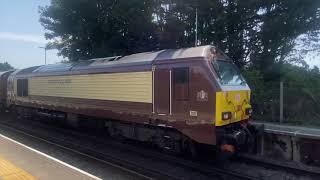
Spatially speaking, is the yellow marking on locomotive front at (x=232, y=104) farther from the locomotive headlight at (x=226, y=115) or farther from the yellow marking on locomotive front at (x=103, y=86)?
the yellow marking on locomotive front at (x=103, y=86)

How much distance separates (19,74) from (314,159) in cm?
1758

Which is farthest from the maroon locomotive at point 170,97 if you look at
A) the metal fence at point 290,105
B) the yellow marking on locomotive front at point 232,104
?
the metal fence at point 290,105

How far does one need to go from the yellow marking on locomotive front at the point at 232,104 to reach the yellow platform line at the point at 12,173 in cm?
484

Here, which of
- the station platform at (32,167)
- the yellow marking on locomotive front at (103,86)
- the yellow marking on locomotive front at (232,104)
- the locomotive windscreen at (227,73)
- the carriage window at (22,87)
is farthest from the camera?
the carriage window at (22,87)

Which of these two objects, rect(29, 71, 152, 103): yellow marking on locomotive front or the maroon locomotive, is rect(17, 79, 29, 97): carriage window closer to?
rect(29, 71, 152, 103): yellow marking on locomotive front

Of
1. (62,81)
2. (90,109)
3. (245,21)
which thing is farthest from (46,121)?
(245,21)

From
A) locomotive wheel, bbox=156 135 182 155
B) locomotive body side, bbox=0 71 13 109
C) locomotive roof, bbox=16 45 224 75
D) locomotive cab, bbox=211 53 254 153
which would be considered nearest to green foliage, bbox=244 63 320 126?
locomotive cab, bbox=211 53 254 153

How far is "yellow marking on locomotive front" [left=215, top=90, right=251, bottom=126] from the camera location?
31.7ft

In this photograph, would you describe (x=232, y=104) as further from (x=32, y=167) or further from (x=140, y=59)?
(x=32, y=167)

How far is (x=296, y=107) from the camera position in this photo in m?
16.9

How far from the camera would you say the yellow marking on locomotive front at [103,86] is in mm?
11758

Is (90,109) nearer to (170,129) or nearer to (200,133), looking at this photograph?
(170,129)

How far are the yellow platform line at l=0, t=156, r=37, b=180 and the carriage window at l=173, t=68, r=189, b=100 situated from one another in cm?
448

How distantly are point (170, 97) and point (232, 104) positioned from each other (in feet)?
5.91
